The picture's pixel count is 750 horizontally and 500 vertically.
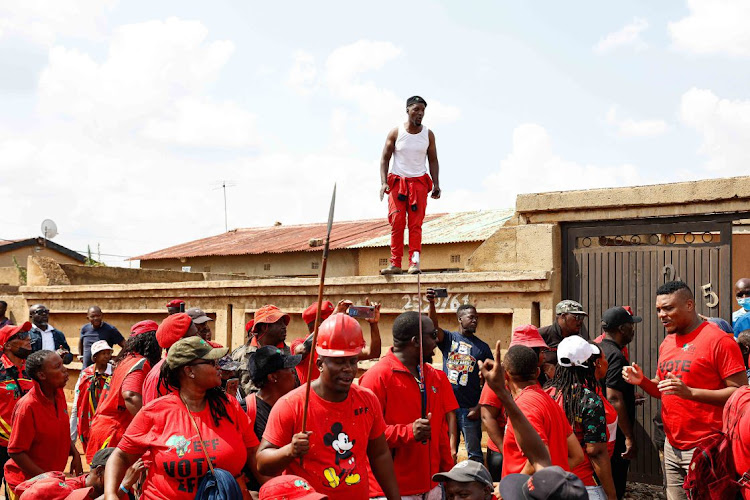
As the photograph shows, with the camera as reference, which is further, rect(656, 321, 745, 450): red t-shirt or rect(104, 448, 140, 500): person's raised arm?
rect(656, 321, 745, 450): red t-shirt

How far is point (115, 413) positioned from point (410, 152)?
16.4ft

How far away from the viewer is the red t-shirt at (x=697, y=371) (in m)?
5.39

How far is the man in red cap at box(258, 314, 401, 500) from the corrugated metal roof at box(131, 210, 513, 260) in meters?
17.0

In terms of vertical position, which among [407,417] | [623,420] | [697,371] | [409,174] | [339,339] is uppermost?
[409,174]

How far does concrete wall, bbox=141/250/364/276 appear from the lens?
2523 cm

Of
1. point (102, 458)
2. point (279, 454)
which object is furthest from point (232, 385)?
point (279, 454)

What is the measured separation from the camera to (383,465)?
4.36 meters

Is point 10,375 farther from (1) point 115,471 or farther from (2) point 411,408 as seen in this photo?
(2) point 411,408

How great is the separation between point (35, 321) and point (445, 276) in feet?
20.3

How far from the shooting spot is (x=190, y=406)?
4066 millimetres

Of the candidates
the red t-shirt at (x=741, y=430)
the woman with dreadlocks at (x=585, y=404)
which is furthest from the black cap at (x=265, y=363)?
the red t-shirt at (x=741, y=430)

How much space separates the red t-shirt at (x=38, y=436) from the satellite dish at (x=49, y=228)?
21071 millimetres

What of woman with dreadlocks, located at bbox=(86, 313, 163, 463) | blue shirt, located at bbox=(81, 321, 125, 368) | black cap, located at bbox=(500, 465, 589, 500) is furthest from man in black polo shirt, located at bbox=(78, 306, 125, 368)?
black cap, located at bbox=(500, 465, 589, 500)

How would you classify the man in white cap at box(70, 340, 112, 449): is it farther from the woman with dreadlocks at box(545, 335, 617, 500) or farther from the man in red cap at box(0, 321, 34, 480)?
the woman with dreadlocks at box(545, 335, 617, 500)
